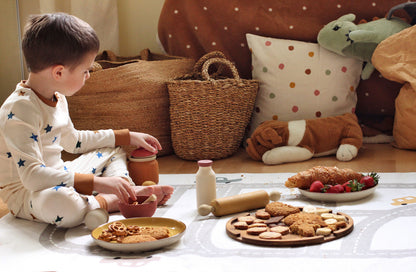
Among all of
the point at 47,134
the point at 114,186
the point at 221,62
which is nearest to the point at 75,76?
the point at 47,134

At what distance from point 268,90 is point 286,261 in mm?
1382

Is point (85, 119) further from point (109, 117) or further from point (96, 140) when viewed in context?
point (96, 140)

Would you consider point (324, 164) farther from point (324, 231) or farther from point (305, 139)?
point (324, 231)

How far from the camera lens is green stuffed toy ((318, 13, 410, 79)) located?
7.61ft

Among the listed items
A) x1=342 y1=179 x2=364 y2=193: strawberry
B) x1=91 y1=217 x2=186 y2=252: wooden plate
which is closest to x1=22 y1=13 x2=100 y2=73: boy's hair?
x1=91 y1=217 x2=186 y2=252: wooden plate

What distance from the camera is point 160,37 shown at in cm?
273

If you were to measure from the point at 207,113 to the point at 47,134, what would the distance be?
35.6 inches

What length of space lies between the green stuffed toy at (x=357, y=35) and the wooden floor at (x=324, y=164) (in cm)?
39

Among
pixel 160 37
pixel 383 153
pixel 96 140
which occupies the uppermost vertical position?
pixel 160 37

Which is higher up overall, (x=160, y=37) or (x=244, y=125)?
(x=160, y=37)

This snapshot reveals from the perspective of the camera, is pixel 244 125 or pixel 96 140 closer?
pixel 96 140

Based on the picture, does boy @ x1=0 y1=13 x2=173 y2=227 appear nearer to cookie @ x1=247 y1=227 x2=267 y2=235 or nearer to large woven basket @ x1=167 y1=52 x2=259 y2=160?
cookie @ x1=247 y1=227 x2=267 y2=235

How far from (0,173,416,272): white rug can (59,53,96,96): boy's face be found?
371 mm

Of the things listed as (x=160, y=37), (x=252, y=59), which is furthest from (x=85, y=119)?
(x=252, y=59)
